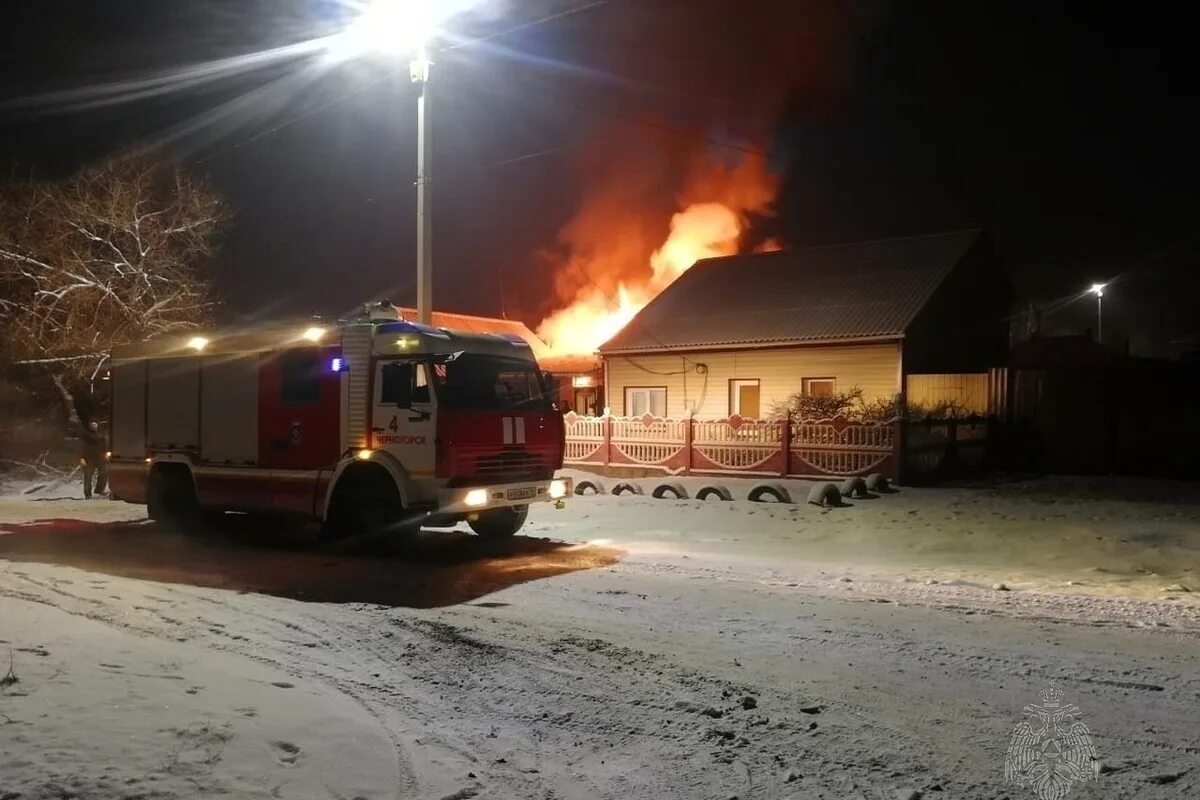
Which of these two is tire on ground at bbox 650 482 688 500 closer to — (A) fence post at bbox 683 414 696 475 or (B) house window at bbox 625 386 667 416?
(A) fence post at bbox 683 414 696 475

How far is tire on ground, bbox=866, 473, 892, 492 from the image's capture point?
16.4m

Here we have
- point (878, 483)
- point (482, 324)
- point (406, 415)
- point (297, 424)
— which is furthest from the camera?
point (482, 324)

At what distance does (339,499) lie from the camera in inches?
439

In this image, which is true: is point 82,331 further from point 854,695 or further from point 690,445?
point 854,695

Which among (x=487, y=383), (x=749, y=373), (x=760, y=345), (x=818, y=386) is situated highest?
(x=760, y=345)

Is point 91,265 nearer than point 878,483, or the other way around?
point 878,483

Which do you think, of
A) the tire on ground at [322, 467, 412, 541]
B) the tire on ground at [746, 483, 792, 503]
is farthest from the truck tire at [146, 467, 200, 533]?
the tire on ground at [746, 483, 792, 503]

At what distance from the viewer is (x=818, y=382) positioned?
78.3 ft

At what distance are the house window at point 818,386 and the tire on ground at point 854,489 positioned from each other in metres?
7.85

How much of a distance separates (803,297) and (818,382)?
332 centimetres

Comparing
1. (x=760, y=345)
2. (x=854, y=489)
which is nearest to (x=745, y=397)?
(x=760, y=345)

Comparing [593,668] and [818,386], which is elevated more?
[818,386]

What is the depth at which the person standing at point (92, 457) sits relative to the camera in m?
17.9

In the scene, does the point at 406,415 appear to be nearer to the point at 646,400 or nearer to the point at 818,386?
the point at 818,386
